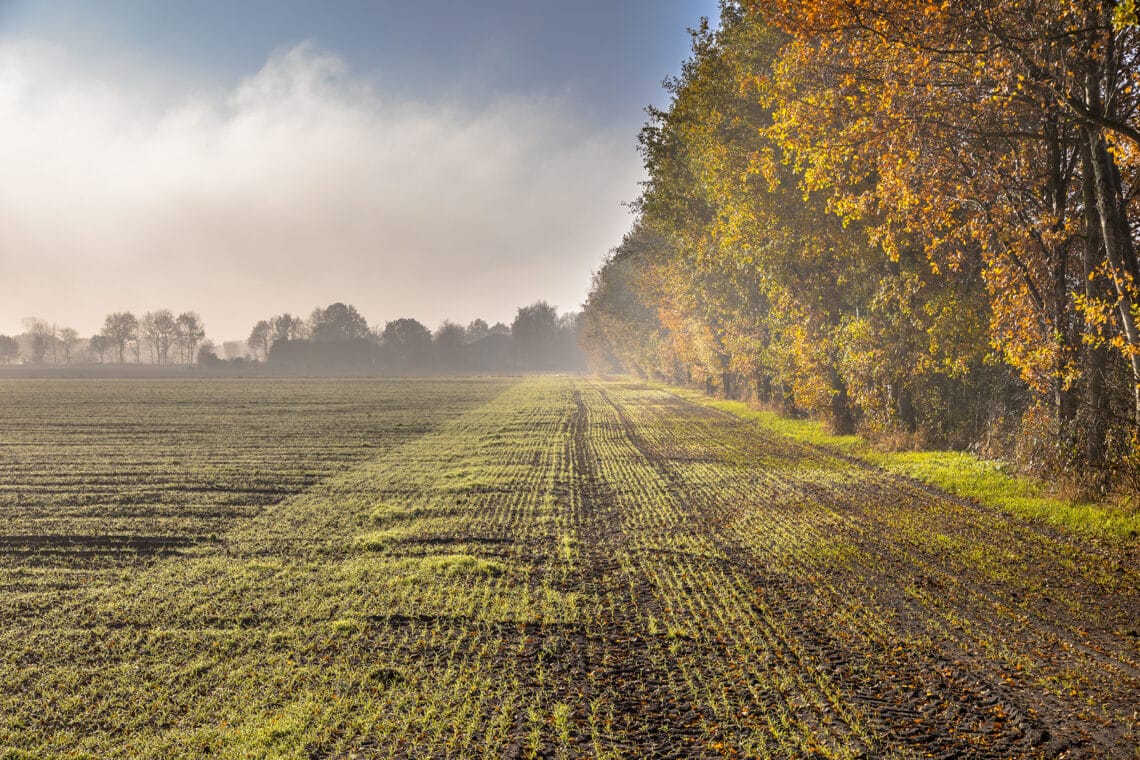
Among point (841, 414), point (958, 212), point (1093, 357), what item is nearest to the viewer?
point (1093, 357)

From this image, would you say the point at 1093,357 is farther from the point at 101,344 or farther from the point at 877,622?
the point at 101,344

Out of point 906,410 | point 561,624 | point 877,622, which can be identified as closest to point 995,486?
point 906,410

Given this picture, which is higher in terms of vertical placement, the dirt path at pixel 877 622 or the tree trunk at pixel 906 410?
the tree trunk at pixel 906 410

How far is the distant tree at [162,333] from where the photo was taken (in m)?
175

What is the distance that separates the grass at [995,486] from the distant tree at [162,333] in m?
195

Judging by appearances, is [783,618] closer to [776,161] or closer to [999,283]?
[999,283]

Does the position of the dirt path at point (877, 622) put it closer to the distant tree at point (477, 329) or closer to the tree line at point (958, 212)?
the tree line at point (958, 212)

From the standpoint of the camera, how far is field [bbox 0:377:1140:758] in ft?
14.1

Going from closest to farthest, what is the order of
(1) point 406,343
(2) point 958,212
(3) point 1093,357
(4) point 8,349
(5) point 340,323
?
1. (3) point 1093,357
2. (2) point 958,212
3. (1) point 406,343
4. (5) point 340,323
5. (4) point 8,349

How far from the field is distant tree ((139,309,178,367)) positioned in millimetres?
189977

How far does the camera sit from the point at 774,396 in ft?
94.8

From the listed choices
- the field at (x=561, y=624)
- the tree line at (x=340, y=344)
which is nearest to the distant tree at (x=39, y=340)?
the tree line at (x=340, y=344)

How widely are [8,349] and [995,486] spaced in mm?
234380

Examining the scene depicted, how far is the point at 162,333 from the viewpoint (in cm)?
17525
